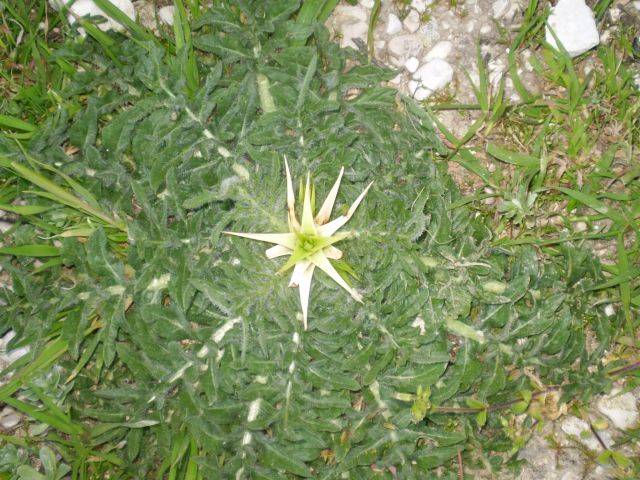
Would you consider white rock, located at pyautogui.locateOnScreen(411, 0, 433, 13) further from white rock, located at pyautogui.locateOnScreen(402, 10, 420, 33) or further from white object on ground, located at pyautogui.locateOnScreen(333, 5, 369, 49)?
white object on ground, located at pyautogui.locateOnScreen(333, 5, 369, 49)

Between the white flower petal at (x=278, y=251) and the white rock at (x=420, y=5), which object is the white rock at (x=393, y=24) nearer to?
the white rock at (x=420, y=5)

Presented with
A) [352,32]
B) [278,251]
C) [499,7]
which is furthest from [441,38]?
[278,251]

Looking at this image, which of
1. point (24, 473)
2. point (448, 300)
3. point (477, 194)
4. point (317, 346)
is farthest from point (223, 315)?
point (477, 194)

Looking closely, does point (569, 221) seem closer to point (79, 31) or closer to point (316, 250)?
point (316, 250)

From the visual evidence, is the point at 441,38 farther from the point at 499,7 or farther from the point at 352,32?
the point at 352,32

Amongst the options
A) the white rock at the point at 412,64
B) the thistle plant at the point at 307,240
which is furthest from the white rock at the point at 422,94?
the thistle plant at the point at 307,240

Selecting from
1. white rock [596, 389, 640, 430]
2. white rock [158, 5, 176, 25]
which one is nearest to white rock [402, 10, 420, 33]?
white rock [158, 5, 176, 25]
